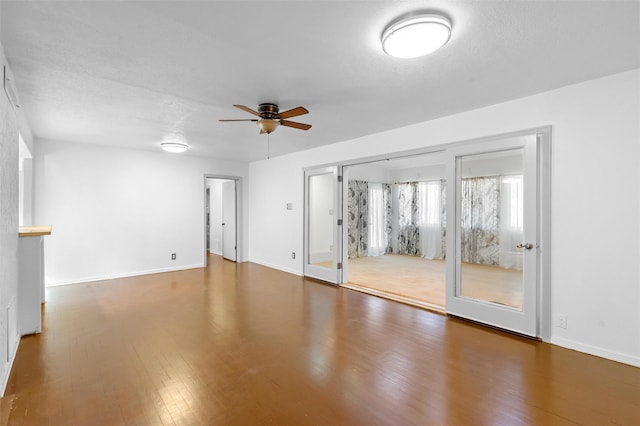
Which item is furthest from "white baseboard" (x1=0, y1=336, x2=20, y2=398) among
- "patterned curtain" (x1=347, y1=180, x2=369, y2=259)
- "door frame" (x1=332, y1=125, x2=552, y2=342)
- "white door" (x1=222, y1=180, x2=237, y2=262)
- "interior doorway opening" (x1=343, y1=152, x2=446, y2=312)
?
"patterned curtain" (x1=347, y1=180, x2=369, y2=259)

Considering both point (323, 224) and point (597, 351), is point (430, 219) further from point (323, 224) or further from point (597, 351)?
point (597, 351)

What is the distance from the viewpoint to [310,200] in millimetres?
5867

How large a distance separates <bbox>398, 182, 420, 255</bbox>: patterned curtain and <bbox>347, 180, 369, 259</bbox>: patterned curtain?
108 centimetres

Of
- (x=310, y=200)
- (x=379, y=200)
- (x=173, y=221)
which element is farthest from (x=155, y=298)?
(x=379, y=200)

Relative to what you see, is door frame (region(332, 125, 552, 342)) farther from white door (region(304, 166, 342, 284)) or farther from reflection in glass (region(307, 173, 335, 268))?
reflection in glass (region(307, 173, 335, 268))

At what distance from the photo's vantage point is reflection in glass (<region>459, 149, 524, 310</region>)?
3.29m

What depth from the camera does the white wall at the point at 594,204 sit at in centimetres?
254

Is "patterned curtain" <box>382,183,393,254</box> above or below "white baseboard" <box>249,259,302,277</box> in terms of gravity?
above

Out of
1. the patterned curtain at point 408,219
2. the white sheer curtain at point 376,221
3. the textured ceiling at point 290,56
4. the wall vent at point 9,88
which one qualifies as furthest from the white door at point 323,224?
the wall vent at point 9,88

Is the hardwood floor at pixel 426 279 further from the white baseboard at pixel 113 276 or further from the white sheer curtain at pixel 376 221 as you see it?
the white baseboard at pixel 113 276

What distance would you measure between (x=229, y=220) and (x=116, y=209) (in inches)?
99.3

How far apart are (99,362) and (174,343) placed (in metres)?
0.59

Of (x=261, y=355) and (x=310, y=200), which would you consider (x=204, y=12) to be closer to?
(x=261, y=355)

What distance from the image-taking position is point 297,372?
244cm
